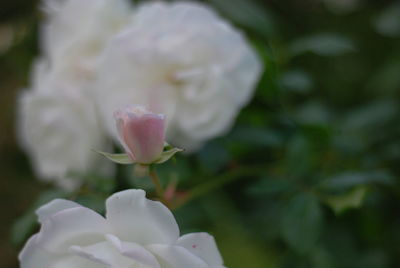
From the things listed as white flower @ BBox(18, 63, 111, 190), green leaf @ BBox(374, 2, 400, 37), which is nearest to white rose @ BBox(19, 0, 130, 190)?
white flower @ BBox(18, 63, 111, 190)

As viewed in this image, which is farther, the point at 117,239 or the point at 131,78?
the point at 131,78

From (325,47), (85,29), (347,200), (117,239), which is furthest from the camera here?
(325,47)

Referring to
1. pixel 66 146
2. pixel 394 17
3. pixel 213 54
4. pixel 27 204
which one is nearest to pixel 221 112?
pixel 213 54

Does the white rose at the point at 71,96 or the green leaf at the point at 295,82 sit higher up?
the white rose at the point at 71,96

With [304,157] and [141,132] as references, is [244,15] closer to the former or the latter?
[304,157]

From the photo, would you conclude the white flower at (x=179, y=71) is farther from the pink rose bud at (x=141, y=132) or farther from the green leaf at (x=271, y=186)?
the pink rose bud at (x=141, y=132)

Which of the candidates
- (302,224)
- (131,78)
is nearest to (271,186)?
(302,224)

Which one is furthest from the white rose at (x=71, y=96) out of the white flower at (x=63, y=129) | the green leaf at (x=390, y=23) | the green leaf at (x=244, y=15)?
the green leaf at (x=390, y=23)
